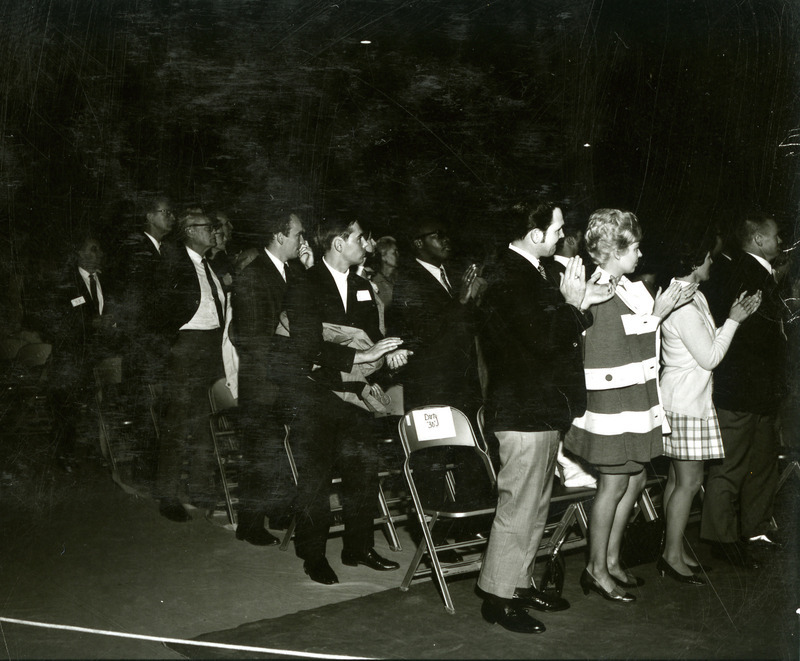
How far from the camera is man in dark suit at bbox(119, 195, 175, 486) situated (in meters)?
3.74

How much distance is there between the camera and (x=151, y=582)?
369cm

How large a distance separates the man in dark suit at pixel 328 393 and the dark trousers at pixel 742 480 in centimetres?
175

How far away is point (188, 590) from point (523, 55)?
9.37 ft

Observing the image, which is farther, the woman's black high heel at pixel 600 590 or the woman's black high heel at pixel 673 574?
the woman's black high heel at pixel 673 574

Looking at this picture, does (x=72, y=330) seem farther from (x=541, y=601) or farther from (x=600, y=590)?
(x=600, y=590)

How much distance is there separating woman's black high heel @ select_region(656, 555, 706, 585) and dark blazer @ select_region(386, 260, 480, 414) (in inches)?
46.7

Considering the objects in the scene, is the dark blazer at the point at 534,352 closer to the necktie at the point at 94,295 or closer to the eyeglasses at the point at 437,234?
the eyeglasses at the point at 437,234

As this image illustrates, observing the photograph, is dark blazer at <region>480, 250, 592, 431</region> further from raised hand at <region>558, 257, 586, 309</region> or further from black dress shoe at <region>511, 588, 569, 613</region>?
black dress shoe at <region>511, 588, 569, 613</region>

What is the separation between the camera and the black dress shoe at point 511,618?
328cm

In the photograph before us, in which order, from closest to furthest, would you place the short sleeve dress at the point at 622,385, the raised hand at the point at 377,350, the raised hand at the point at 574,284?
the raised hand at the point at 574,284 < the short sleeve dress at the point at 622,385 < the raised hand at the point at 377,350

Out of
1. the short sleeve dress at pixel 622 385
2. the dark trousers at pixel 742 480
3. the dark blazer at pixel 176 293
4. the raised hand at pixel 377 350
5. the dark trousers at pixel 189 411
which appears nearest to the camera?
the short sleeve dress at pixel 622 385

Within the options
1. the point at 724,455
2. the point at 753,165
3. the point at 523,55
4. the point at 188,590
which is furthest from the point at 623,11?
the point at 188,590

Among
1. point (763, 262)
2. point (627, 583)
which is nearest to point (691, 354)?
point (763, 262)

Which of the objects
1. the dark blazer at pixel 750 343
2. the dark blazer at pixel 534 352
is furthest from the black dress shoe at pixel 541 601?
the dark blazer at pixel 750 343
